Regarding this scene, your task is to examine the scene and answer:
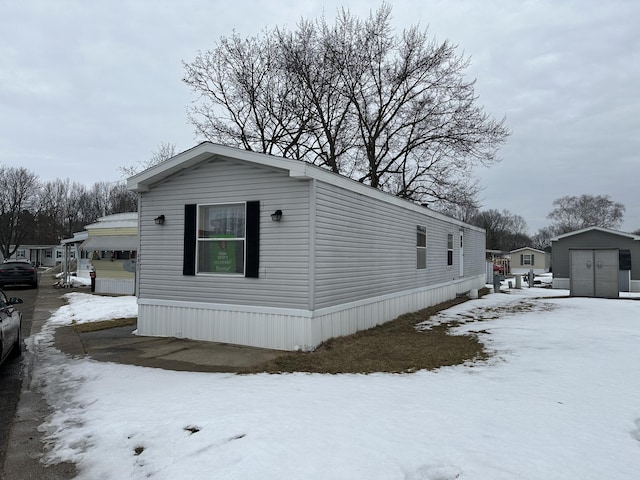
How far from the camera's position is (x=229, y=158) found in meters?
7.22

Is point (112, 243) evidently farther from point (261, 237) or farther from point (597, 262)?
point (597, 262)

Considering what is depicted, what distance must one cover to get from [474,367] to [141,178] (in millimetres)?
6581

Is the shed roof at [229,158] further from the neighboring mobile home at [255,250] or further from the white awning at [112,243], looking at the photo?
the white awning at [112,243]

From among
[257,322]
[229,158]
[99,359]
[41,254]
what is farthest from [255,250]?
[41,254]

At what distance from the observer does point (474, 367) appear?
18.3ft

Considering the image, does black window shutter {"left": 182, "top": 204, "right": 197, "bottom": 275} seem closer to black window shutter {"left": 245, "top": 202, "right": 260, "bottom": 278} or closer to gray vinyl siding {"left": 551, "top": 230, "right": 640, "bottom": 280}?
black window shutter {"left": 245, "top": 202, "right": 260, "bottom": 278}

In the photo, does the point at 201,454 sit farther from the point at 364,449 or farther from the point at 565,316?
the point at 565,316

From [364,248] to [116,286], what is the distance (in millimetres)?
12617

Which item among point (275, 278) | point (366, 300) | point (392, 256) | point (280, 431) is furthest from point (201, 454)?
point (392, 256)

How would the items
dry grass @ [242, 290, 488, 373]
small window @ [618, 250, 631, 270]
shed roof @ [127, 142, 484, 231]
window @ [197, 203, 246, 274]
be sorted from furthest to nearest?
1. small window @ [618, 250, 631, 270]
2. window @ [197, 203, 246, 274]
3. shed roof @ [127, 142, 484, 231]
4. dry grass @ [242, 290, 488, 373]

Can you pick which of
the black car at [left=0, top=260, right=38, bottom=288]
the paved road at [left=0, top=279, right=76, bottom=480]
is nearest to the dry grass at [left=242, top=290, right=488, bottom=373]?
the paved road at [left=0, top=279, right=76, bottom=480]

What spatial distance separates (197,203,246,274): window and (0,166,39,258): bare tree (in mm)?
51635

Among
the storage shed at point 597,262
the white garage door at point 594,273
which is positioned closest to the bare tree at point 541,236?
the storage shed at point 597,262

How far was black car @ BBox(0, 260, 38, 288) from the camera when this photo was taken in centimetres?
1911
